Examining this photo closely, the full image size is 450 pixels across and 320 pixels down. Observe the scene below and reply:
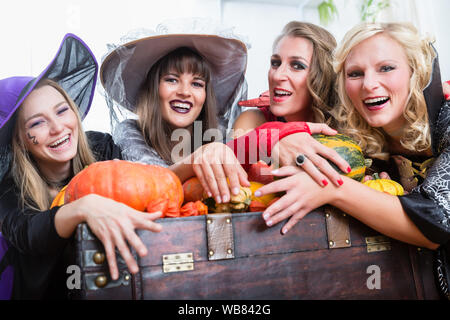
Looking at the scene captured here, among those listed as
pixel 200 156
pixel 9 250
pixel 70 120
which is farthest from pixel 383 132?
pixel 9 250

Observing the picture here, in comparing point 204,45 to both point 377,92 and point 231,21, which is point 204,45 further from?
point 231,21

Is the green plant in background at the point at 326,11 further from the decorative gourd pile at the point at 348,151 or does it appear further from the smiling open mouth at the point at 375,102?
the decorative gourd pile at the point at 348,151

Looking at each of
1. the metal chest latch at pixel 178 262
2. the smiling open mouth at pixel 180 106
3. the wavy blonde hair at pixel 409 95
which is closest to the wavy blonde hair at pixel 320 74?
the wavy blonde hair at pixel 409 95

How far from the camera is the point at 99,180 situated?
44.5 inches

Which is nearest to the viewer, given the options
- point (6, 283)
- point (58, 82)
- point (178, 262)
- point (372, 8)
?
point (178, 262)

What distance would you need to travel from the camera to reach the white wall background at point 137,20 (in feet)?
10.5

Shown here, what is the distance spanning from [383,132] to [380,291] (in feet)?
2.46

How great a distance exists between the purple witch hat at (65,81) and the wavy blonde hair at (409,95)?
3.92ft

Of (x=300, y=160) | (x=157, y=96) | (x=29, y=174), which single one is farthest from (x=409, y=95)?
(x=29, y=174)

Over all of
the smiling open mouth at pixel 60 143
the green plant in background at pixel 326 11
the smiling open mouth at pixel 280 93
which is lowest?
the smiling open mouth at pixel 60 143

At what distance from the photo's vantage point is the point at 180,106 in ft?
6.88

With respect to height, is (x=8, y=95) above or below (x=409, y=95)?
above

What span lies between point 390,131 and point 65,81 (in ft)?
5.01

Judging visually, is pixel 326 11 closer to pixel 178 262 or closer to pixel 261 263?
pixel 261 263
